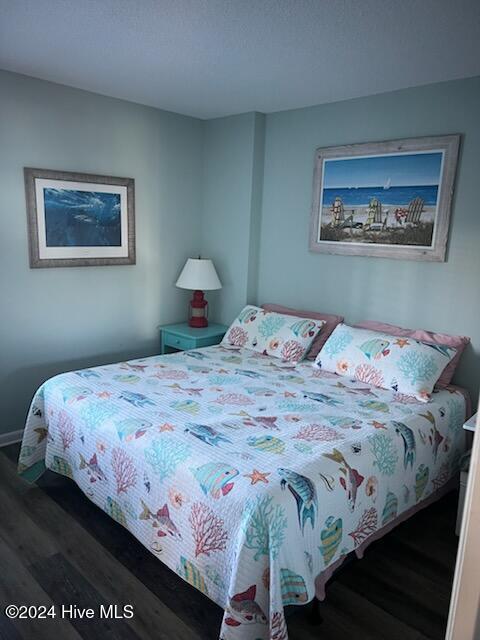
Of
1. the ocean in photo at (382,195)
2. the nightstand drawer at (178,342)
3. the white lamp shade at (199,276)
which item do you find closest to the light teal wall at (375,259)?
the ocean in photo at (382,195)

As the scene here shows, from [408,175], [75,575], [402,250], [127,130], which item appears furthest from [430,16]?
[75,575]

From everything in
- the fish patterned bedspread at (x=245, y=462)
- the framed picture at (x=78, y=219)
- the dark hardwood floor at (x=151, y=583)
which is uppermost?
the framed picture at (x=78, y=219)

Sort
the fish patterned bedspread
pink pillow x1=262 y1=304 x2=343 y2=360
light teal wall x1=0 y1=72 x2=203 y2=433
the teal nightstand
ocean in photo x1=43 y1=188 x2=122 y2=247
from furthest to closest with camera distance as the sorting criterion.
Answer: the teal nightstand
pink pillow x1=262 y1=304 x2=343 y2=360
ocean in photo x1=43 y1=188 x2=122 y2=247
light teal wall x1=0 y1=72 x2=203 y2=433
the fish patterned bedspread

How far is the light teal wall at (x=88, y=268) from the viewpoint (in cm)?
299

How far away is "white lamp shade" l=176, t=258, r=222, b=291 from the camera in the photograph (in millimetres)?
3742

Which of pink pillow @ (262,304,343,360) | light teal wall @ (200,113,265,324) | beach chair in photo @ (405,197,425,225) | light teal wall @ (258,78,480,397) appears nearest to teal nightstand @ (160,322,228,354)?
light teal wall @ (200,113,265,324)

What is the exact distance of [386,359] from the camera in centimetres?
272

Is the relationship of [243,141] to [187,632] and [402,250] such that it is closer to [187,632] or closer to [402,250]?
[402,250]

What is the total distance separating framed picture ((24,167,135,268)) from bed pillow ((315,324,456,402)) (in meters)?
1.74

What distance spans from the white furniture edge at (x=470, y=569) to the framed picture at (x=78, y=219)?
3.07 m

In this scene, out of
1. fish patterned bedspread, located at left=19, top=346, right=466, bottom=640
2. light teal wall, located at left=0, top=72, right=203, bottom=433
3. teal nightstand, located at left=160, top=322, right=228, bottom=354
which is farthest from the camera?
teal nightstand, located at left=160, top=322, right=228, bottom=354

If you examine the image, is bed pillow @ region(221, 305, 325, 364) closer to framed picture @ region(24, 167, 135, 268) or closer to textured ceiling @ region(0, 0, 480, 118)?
framed picture @ region(24, 167, 135, 268)

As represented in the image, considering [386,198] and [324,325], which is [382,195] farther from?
[324,325]

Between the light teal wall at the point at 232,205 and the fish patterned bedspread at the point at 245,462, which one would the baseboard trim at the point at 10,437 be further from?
the light teal wall at the point at 232,205
